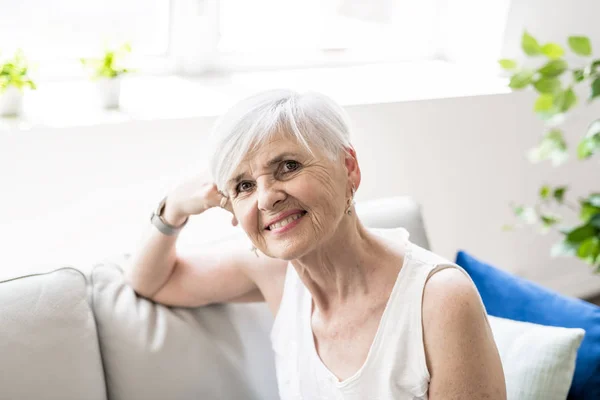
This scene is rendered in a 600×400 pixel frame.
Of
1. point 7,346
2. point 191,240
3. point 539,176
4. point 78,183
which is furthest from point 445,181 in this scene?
point 7,346

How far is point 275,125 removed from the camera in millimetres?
1398

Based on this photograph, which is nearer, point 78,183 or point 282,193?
point 282,193

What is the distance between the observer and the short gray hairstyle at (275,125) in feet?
4.59

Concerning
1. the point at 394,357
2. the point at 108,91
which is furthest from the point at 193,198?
the point at 108,91

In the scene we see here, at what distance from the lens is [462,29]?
120 inches

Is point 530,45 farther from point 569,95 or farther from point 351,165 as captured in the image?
point 351,165

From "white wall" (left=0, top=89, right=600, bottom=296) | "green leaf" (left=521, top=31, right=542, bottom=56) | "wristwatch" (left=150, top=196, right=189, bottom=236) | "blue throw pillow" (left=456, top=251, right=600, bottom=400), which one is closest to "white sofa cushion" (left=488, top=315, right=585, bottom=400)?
"blue throw pillow" (left=456, top=251, right=600, bottom=400)

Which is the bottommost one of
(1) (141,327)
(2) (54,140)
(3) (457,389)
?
(1) (141,327)

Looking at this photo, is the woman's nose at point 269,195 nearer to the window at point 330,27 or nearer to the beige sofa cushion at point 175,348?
the beige sofa cushion at point 175,348

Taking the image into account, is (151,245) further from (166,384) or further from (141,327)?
(166,384)

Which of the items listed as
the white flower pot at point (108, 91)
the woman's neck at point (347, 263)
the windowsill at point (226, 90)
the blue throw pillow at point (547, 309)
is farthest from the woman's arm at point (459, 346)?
the white flower pot at point (108, 91)

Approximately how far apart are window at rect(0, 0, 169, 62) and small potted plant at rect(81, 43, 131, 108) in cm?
6

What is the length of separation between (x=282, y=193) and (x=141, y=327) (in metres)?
0.51

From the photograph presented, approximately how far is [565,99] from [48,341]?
132cm
